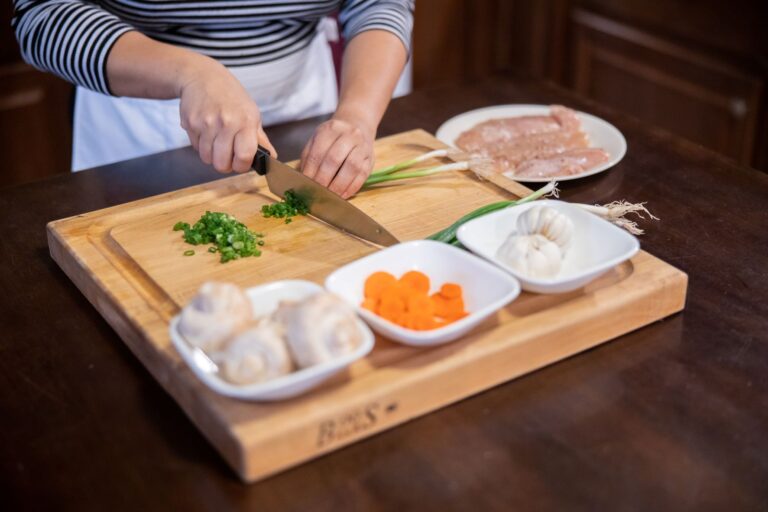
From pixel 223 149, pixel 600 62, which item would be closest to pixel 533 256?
pixel 223 149

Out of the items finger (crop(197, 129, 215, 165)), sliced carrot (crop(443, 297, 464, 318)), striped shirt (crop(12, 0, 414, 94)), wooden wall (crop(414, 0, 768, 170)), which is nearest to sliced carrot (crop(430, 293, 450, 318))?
sliced carrot (crop(443, 297, 464, 318))

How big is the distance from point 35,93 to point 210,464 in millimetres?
1895

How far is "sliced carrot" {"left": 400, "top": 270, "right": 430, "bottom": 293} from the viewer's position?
3.78ft

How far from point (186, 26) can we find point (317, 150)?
0.45m

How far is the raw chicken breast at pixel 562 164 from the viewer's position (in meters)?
1.58

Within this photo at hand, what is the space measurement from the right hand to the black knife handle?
0.05 feet

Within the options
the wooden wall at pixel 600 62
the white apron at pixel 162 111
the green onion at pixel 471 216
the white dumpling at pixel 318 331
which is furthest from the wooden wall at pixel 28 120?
the white dumpling at pixel 318 331

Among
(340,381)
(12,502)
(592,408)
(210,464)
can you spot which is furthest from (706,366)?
(12,502)

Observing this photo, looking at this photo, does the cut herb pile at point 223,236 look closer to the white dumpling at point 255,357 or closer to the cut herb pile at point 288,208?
the cut herb pile at point 288,208

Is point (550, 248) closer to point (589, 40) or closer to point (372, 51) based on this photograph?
point (372, 51)

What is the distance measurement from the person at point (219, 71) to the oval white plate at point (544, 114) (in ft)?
0.49

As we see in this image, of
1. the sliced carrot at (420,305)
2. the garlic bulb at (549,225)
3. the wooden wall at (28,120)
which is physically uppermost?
the garlic bulb at (549,225)

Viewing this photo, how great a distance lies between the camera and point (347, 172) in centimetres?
146

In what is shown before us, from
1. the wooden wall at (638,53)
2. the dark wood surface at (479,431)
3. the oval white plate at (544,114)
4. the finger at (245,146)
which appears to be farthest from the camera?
the wooden wall at (638,53)
